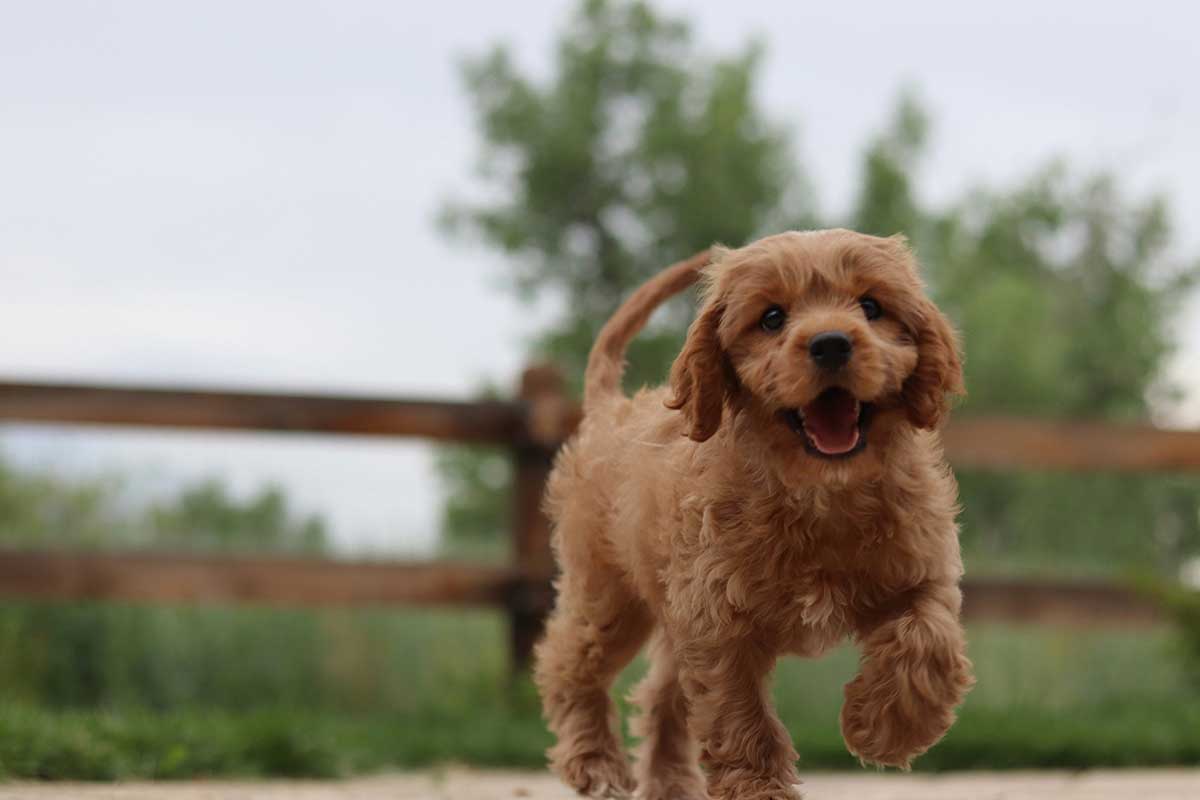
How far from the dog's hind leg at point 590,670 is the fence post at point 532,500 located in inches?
137

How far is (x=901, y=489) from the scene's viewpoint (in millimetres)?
3504

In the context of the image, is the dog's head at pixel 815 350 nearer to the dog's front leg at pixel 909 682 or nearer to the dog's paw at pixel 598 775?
the dog's front leg at pixel 909 682

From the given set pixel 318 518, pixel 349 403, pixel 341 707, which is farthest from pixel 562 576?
pixel 318 518

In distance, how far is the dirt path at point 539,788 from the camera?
16.2ft

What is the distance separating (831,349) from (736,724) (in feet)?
3.41

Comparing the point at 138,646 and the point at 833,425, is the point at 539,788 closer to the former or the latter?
the point at 833,425

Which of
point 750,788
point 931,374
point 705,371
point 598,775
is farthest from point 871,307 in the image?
point 598,775

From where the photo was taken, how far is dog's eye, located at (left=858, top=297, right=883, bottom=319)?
3332mm

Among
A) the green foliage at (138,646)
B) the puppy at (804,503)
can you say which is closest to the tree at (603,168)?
the green foliage at (138,646)

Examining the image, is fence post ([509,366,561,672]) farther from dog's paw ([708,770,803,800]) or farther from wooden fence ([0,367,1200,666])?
dog's paw ([708,770,803,800])

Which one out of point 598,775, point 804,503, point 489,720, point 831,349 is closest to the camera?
point 831,349

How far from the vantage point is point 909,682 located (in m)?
3.46

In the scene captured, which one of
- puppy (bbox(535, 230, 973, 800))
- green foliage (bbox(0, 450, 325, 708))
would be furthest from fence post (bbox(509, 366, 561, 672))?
puppy (bbox(535, 230, 973, 800))

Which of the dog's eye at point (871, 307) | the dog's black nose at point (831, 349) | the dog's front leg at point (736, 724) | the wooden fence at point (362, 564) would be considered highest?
the dog's eye at point (871, 307)
